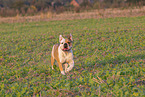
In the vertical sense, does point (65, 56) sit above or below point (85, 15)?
below

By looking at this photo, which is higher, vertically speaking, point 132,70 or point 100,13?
point 100,13

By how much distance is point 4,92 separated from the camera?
4.97 metres

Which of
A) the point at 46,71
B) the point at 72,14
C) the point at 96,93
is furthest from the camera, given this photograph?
the point at 72,14

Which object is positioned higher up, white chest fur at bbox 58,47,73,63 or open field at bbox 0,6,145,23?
open field at bbox 0,6,145,23

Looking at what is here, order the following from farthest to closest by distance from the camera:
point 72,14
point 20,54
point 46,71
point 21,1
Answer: point 21,1 → point 72,14 → point 20,54 → point 46,71

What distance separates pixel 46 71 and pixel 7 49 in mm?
5927

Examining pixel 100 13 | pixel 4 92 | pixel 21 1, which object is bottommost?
pixel 4 92

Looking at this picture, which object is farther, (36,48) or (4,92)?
(36,48)

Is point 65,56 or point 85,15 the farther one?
point 85,15

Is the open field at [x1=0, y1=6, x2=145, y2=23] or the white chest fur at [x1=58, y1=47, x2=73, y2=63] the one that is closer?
the white chest fur at [x1=58, y1=47, x2=73, y2=63]

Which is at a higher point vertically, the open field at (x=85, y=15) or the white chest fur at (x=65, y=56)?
the open field at (x=85, y=15)

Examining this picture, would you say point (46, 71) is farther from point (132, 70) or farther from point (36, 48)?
point (36, 48)

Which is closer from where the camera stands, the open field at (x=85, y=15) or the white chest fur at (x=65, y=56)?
the white chest fur at (x=65, y=56)

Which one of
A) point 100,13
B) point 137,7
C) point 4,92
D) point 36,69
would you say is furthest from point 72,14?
point 4,92
